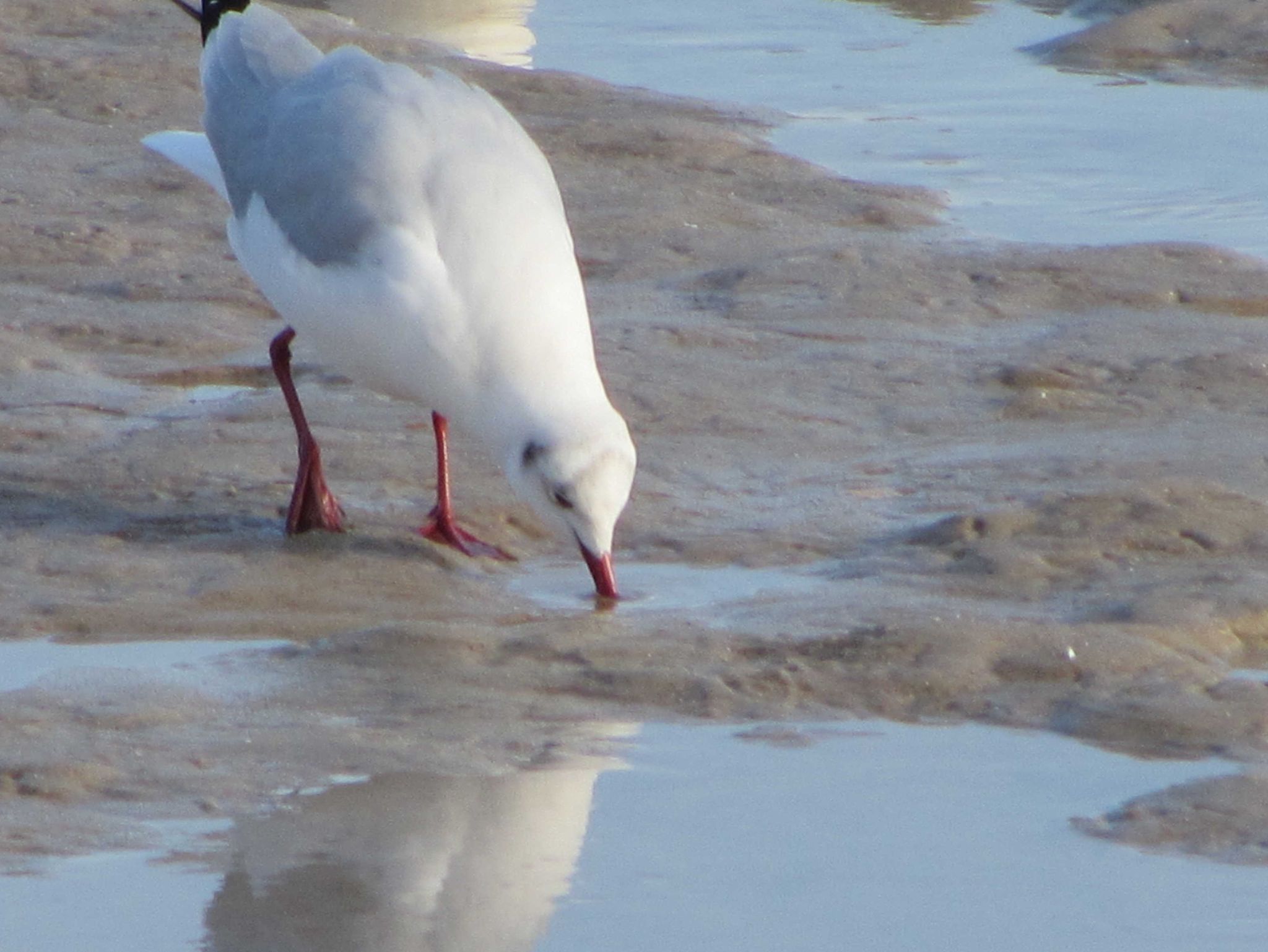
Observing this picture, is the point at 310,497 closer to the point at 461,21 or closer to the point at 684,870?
the point at 684,870

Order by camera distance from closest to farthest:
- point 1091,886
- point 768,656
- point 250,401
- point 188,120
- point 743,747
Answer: point 1091,886, point 743,747, point 768,656, point 250,401, point 188,120

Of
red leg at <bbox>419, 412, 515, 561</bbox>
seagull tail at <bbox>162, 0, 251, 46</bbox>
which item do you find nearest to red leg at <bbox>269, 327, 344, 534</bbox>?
red leg at <bbox>419, 412, 515, 561</bbox>

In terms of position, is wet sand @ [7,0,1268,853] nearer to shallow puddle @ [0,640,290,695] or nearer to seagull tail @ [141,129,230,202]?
shallow puddle @ [0,640,290,695]

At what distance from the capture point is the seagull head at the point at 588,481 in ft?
15.3

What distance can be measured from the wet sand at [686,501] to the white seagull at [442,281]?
10.2 inches

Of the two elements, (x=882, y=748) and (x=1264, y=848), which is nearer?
(x=1264, y=848)

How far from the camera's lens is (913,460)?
5.66 m

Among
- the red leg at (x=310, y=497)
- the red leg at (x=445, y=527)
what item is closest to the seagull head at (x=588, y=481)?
the red leg at (x=445, y=527)

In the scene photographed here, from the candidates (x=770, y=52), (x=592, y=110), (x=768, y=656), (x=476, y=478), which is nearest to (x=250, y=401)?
(x=476, y=478)

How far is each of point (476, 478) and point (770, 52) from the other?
6.12m

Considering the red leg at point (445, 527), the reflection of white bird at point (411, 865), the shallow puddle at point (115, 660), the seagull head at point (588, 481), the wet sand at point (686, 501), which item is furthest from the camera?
the red leg at point (445, 527)

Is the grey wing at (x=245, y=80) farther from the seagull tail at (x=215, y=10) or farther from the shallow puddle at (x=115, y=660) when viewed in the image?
the shallow puddle at (x=115, y=660)

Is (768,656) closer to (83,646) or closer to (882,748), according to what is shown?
(882,748)

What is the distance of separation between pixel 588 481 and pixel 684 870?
1.43m
